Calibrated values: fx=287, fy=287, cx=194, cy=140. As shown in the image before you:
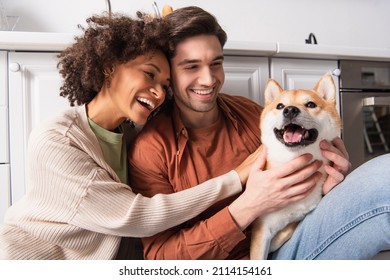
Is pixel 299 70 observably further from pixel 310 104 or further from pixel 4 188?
pixel 4 188

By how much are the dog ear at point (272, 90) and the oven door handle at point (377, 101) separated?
2.24ft

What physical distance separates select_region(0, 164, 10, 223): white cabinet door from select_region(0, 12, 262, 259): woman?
0.24 meters

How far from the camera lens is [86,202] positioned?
0.68 metres

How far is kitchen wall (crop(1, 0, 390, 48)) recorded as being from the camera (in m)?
1.32

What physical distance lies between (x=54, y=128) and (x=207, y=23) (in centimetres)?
54

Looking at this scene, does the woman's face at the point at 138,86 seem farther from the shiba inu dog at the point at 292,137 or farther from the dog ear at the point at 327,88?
the dog ear at the point at 327,88

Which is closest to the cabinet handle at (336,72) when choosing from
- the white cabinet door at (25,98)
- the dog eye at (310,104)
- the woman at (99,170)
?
the dog eye at (310,104)

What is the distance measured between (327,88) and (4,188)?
1.08m

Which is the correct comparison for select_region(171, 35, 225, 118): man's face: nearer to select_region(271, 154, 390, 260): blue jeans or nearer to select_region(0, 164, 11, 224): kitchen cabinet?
select_region(271, 154, 390, 260): blue jeans

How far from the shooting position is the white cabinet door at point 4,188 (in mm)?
967

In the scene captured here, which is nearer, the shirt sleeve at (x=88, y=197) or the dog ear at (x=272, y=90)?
the shirt sleeve at (x=88, y=197)

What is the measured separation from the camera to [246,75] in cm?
116

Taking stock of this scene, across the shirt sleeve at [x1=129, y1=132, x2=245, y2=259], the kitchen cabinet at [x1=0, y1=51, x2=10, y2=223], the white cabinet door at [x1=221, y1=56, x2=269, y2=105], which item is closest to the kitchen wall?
the white cabinet door at [x1=221, y1=56, x2=269, y2=105]
